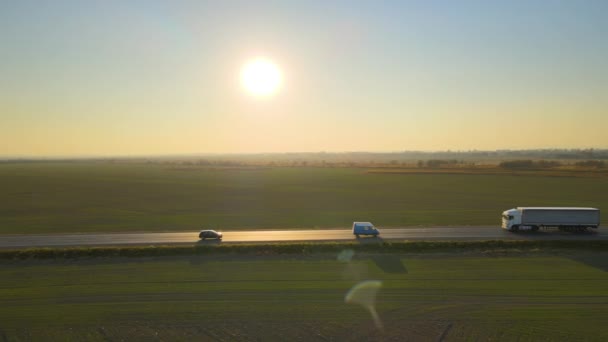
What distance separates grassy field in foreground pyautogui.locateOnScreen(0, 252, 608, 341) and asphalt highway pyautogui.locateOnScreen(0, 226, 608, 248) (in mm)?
5899

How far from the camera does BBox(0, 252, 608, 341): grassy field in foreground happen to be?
66.2 ft

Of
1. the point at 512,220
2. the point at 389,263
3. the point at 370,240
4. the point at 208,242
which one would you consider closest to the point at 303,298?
the point at 389,263

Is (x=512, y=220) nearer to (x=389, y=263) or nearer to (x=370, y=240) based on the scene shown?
(x=370, y=240)

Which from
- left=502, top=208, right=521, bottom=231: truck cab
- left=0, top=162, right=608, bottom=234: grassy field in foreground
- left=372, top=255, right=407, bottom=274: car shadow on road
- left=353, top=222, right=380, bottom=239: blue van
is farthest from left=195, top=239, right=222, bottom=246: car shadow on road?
left=502, top=208, right=521, bottom=231: truck cab

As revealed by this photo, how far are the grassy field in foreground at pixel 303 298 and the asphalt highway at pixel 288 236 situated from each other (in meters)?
5.90

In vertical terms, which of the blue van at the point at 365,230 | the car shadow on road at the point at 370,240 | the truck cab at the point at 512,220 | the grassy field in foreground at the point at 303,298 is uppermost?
the truck cab at the point at 512,220

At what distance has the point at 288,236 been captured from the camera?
41.4 m

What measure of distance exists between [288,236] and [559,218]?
26.6m

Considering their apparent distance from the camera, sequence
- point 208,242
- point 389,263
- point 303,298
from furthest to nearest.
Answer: point 208,242 < point 389,263 < point 303,298

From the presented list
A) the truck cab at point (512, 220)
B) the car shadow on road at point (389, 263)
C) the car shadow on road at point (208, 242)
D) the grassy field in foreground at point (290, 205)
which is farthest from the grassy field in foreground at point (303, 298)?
the grassy field in foreground at point (290, 205)

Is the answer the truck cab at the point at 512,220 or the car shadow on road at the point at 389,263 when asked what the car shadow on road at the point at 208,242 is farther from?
the truck cab at the point at 512,220

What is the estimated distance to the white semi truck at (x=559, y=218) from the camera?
40.2 meters

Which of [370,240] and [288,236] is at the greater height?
[370,240]

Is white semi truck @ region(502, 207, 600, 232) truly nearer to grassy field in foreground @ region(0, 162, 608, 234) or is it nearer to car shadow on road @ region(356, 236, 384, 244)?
grassy field in foreground @ region(0, 162, 608, 234)
